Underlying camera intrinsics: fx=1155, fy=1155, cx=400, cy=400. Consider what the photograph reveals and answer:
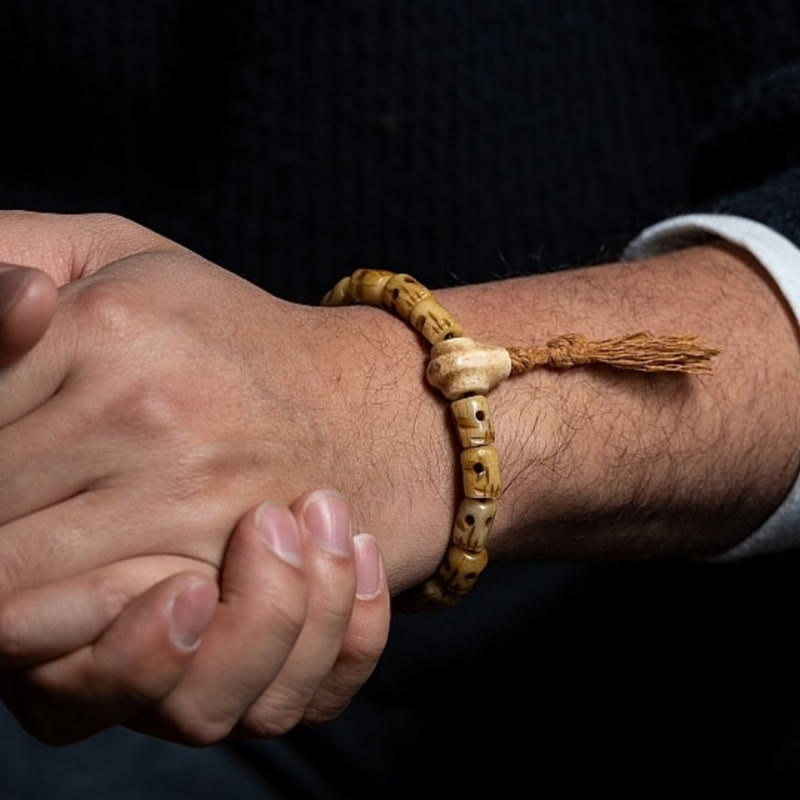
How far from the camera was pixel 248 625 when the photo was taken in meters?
0.70

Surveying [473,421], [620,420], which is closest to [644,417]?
[620,420]

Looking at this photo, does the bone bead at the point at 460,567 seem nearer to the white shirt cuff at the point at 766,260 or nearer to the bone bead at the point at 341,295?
the bone bead at the point at 341,295

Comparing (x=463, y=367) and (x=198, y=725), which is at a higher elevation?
(x=463, y=367)

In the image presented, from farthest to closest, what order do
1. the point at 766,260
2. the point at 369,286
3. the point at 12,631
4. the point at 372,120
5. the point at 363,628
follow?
the point at 372,120, the point at 766,260, the point at 369,286, the point at 363,628, the point at 12,631

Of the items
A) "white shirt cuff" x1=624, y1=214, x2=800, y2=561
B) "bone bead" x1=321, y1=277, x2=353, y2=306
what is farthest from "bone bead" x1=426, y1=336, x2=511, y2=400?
"white shirt cuff" x1=624, y1=214, x2=800, y2=561

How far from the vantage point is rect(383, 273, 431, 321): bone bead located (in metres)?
0.85

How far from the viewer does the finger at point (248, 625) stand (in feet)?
2.30

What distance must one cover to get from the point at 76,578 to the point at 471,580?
28cm

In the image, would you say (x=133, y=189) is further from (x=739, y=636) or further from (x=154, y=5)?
(x=739, y=636)

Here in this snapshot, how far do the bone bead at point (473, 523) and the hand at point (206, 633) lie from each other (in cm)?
7

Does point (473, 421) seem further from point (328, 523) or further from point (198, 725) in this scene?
point (198, 725)

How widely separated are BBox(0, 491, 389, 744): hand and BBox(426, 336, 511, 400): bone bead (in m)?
0.12

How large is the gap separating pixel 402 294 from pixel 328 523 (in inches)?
8.1

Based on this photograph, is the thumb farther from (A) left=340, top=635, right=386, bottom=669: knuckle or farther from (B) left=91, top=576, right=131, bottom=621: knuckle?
(A) left=340, top=635, right=386, bottom=669: knuckle
